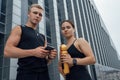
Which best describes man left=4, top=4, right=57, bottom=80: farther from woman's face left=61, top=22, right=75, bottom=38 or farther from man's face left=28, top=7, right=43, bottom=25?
woman's face left=61, top=22, right=75, bottom=38

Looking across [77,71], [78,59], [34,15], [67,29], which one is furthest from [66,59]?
[34,15]

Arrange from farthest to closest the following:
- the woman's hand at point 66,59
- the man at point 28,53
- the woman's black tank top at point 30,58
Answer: the woman's hand at point 66,59 → the woman's black tank top at point 30,58 → the man at point 28,53

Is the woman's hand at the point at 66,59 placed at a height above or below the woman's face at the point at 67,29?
below

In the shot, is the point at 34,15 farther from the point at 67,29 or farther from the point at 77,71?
the point at 77,71

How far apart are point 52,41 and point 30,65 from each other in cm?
1568

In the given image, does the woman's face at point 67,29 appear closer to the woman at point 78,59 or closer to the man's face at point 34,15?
the woman at point 78,59

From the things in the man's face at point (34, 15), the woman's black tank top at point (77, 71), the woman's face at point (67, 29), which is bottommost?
the woman's black tank top at point (77, 71)

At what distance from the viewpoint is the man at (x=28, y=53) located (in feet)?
8.30

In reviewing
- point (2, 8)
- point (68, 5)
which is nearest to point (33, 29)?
point (2, 8)

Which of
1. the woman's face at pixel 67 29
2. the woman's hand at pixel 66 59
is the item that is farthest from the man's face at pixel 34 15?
the woman's hand at pixel 66 59

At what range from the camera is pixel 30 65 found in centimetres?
266

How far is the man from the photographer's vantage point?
2531 millimetres

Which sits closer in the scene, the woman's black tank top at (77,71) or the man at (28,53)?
the man at (28,53)

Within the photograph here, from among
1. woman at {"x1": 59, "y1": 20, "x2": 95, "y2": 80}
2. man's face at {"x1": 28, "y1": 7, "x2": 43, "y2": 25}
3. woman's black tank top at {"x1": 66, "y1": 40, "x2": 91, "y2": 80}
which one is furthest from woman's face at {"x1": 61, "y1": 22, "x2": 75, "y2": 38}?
man's face at {"x1": 28, "y1": 7, "x2": 43, "y2": 25}
